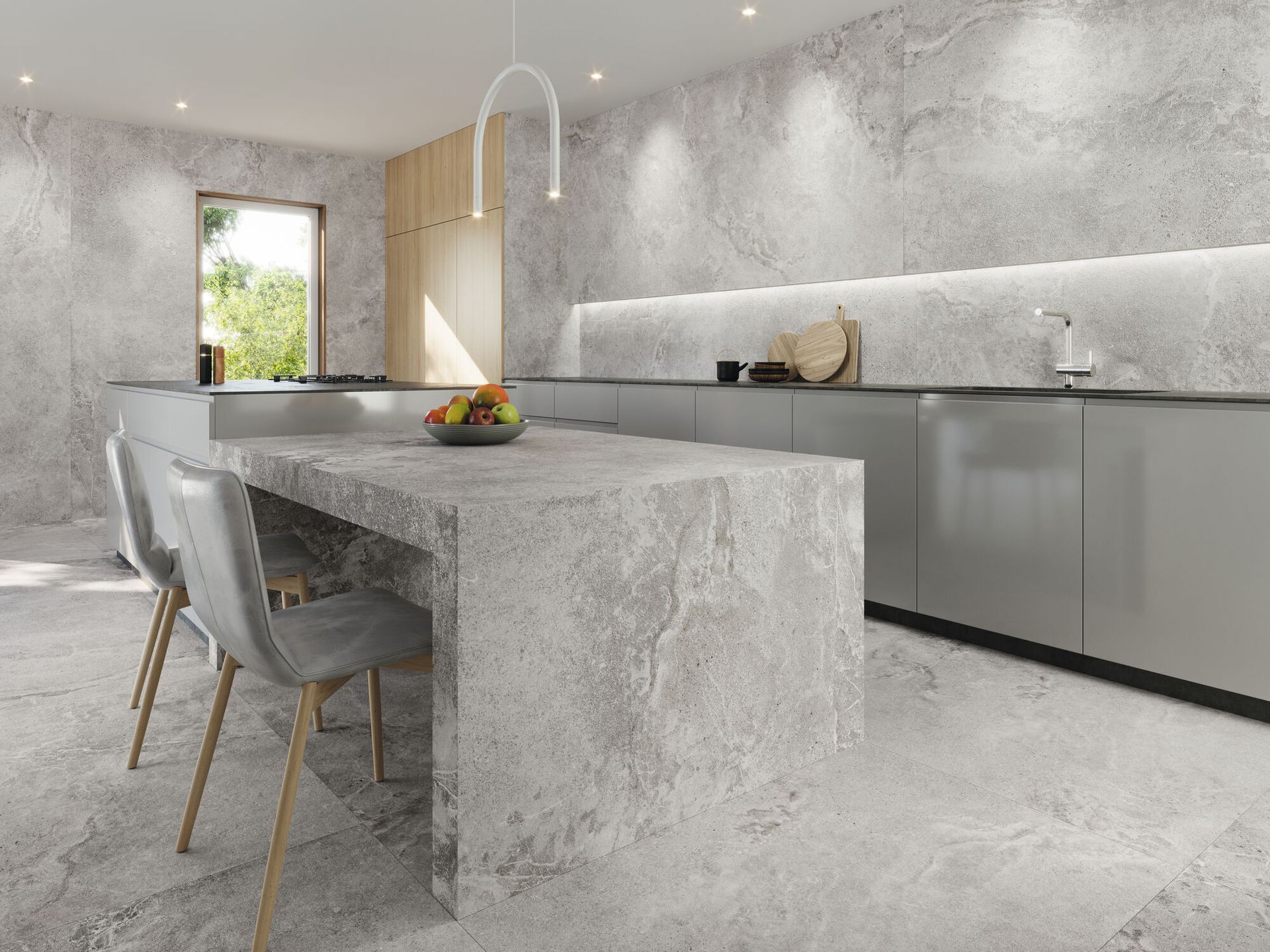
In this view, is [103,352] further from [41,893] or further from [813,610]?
[813,610]

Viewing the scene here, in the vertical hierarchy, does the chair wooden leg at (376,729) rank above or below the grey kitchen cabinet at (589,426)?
below

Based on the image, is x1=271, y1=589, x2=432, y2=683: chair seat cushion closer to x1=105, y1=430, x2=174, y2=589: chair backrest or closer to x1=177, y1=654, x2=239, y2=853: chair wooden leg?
x1=177, y1=654, x2=239, y2=853: chair wooden leg

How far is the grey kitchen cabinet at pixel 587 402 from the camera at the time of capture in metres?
5.03

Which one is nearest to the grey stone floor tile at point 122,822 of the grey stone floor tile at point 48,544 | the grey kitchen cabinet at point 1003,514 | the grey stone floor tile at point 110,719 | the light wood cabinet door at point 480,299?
the grey stone floor tile at point 110,719

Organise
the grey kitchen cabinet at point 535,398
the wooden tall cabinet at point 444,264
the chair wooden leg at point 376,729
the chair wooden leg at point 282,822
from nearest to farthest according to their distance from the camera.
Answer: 1. the chair wooden leg at point 282,822
2. the chair wooden leg at point 376,729
3. the grey kitchen cabinet at point 535,398
4. the wooden tall cabinet at point 444,264

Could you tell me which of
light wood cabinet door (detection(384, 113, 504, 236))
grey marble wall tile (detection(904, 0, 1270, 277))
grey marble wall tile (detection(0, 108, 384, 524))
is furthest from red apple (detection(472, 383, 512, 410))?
grey marble wall tile (detection(0, 108, 384, 524))

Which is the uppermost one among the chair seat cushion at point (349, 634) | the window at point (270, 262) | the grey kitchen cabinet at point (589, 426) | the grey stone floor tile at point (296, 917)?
the window at point (270, 262)

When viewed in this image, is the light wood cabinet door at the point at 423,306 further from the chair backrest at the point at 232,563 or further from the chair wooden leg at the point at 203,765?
the chair backrest at the point at 232,563

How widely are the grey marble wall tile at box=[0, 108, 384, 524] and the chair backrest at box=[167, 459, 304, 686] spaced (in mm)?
5086

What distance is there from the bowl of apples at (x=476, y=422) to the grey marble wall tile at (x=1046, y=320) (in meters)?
2.17

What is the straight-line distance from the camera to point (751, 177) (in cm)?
479

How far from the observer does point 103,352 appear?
20.2 feet

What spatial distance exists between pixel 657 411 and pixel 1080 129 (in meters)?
2.21

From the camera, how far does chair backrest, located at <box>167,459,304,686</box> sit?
62.3 inches
